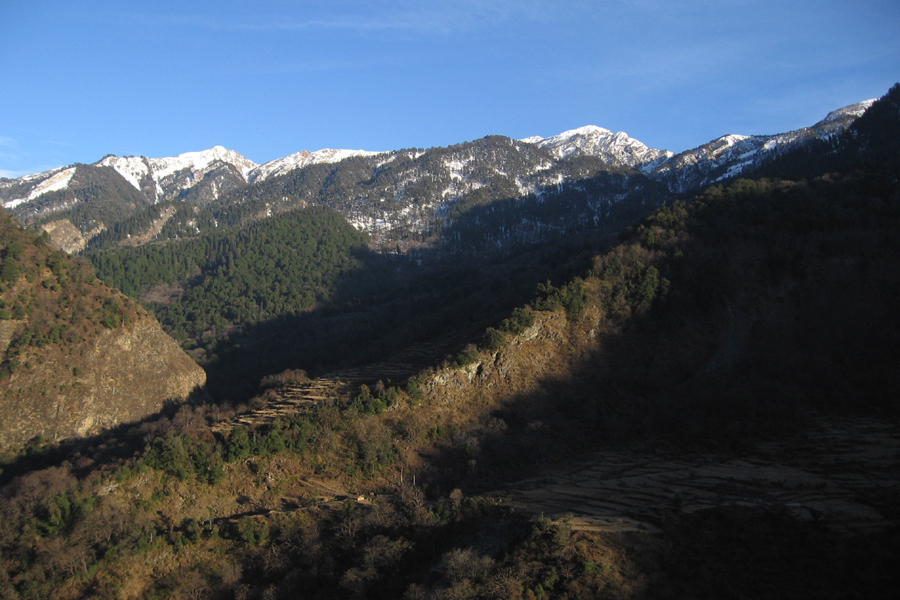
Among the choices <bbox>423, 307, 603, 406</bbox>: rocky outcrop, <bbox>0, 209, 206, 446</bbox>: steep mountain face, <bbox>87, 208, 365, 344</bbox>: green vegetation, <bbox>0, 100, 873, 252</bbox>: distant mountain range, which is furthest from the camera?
<bbox>0, 100, 873, 252</bbox>: distant mountain range

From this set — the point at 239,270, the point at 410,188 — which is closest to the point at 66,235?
the point at 239,270

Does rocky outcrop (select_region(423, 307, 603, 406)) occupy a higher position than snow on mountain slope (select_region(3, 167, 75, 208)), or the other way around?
snow on mountain slope (select_region(3, 167, 75, 208))

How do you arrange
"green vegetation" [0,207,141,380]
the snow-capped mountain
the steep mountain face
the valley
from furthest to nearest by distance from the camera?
1. the snow-capped mountain
2. "green vegetation" [0,207,141,380]
3. the steep mountain face
4. the valley

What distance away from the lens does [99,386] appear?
4297 cm

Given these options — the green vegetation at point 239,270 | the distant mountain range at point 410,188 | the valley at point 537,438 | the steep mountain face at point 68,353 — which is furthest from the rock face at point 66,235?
the steep mountain face at point 68,353

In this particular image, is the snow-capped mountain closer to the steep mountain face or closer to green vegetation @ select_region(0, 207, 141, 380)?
the steep mountain face

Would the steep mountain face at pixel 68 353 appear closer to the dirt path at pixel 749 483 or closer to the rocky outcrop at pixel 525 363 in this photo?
the rocky outcrop at pixel 525 363

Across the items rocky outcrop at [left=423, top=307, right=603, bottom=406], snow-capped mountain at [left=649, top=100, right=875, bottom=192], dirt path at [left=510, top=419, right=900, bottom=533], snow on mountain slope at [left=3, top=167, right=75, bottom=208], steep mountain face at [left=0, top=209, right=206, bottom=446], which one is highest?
snow on mountain slope at [left=3, top=167, right=75, bottom=208]

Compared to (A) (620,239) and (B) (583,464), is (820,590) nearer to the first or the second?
(B) (583,464)

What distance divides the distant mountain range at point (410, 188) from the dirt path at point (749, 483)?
93.9 meters

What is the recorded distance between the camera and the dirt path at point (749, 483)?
24.2 metres

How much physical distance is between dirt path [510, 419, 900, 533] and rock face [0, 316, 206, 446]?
32.9 m

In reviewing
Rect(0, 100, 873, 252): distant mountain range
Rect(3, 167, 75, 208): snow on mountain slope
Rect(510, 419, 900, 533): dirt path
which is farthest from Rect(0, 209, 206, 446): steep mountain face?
Rect(3, 167, 75, 208): snow on mountain slope

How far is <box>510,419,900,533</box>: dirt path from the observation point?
24.2 meters
